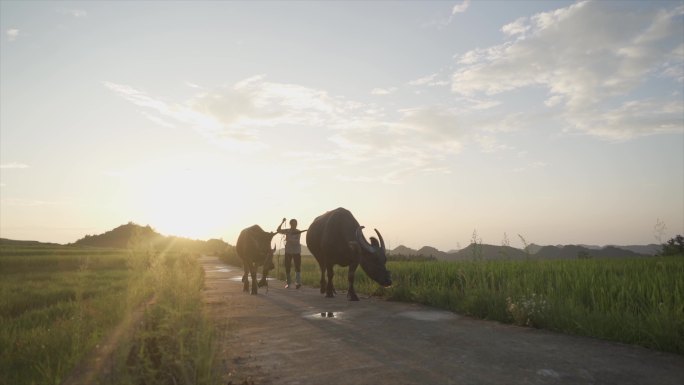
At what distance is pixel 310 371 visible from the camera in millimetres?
4199

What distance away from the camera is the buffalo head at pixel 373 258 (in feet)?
32.9

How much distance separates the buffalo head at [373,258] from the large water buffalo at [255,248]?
418 centimetres

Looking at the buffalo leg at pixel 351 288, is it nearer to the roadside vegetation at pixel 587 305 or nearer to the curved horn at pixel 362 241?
the curved horn at pixel 362 241

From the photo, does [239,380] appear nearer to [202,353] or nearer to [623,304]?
[202,353]

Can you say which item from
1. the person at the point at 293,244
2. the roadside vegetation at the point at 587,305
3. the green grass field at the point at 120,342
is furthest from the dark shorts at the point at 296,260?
the roadside vegetation at the point at 587,305

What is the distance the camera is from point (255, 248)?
43.9 ft

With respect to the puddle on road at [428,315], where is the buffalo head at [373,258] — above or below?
above

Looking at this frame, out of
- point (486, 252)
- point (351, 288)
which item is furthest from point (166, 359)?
point (486, 252)

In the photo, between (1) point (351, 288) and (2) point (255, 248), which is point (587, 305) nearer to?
(1) point (351, 288)

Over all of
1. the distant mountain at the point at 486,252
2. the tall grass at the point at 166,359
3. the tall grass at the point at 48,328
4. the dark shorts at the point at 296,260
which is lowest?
the tall grass at the point at 48,328

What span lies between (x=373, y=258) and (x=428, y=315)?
264 centimetres

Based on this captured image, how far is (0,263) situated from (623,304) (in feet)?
98.0

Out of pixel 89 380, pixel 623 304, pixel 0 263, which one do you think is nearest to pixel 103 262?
pixel 0 263

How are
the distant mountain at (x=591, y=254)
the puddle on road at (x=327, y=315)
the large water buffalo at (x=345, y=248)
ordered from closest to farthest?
the puddle on road at (x=327, y=315) → the large water buffalo at (x=345, y=248) → the distant mountain at (x=591, y=254)
